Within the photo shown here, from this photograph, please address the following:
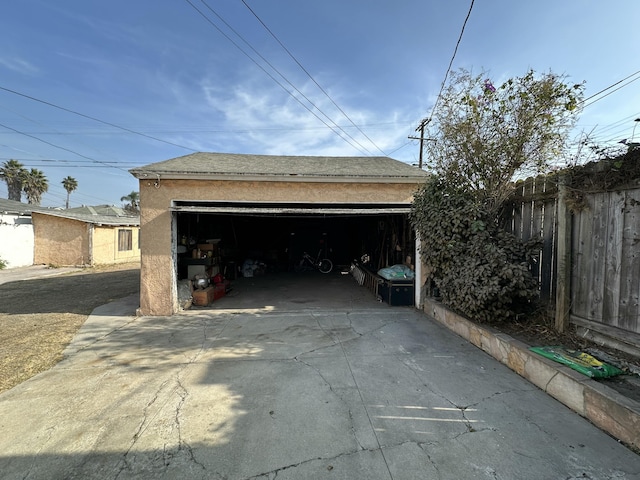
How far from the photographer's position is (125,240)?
17250 millimetres

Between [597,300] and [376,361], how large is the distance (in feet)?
8.91

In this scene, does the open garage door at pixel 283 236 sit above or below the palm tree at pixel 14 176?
below

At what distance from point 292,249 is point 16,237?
44.7 ft

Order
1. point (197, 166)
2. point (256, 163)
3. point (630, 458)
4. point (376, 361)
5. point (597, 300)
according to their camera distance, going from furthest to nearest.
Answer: point (256, 163), point (197, 166), point (376, 361), point (597, 300), point (630, 458)

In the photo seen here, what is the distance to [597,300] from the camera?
337 centimetres

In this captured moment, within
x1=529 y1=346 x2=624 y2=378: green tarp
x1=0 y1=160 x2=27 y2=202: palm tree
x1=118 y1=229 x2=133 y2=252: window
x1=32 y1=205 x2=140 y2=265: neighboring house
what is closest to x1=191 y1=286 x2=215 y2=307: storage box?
x1=529 y1=346 x2=624 y2=378: green tarp

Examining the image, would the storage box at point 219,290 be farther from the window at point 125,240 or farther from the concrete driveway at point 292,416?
the window at point 125,240

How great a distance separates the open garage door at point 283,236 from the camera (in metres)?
7.34

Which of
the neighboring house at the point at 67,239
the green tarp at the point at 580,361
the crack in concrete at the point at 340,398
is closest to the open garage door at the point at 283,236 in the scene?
the crack in concrete at the point at 340,398

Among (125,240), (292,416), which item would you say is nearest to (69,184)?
(125,240)

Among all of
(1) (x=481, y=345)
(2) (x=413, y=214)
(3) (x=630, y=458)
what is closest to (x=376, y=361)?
(1) (x=481, y=345)

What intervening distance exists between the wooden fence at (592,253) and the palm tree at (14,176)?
39.8 meters

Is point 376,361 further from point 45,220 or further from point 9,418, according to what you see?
point 45,220

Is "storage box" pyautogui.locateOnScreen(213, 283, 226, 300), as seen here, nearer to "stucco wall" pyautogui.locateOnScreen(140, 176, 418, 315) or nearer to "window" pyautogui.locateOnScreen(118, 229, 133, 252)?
"stucco wall" pyautogui.locateOnScreen(140, 176, 418, 315)
